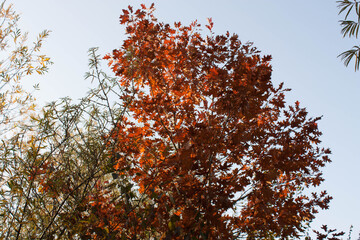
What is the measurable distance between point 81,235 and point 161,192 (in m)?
1.08

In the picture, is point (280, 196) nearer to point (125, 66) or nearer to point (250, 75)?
point (250, 75)

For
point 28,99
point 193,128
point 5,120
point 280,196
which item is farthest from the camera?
point 28,99

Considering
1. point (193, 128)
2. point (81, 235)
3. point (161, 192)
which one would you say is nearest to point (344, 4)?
point (193, 128)

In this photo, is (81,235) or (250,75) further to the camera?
(250,75)

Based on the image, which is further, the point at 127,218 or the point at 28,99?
the point at 28,99

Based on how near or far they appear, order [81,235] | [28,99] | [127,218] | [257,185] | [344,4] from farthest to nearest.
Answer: [344,4], [28,99], [257,185], [127,218], [81,235]

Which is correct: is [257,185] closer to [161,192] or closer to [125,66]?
[161,192]

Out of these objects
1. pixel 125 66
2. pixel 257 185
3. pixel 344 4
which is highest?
pixel 344 4

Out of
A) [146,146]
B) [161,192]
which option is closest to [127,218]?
[161,192]

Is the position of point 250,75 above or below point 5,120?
below

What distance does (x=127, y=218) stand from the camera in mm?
3727

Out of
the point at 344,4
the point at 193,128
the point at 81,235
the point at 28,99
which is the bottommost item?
the point at 81,235

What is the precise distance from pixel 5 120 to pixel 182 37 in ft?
12.3

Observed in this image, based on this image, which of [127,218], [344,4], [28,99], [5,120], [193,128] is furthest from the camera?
[344,4]
